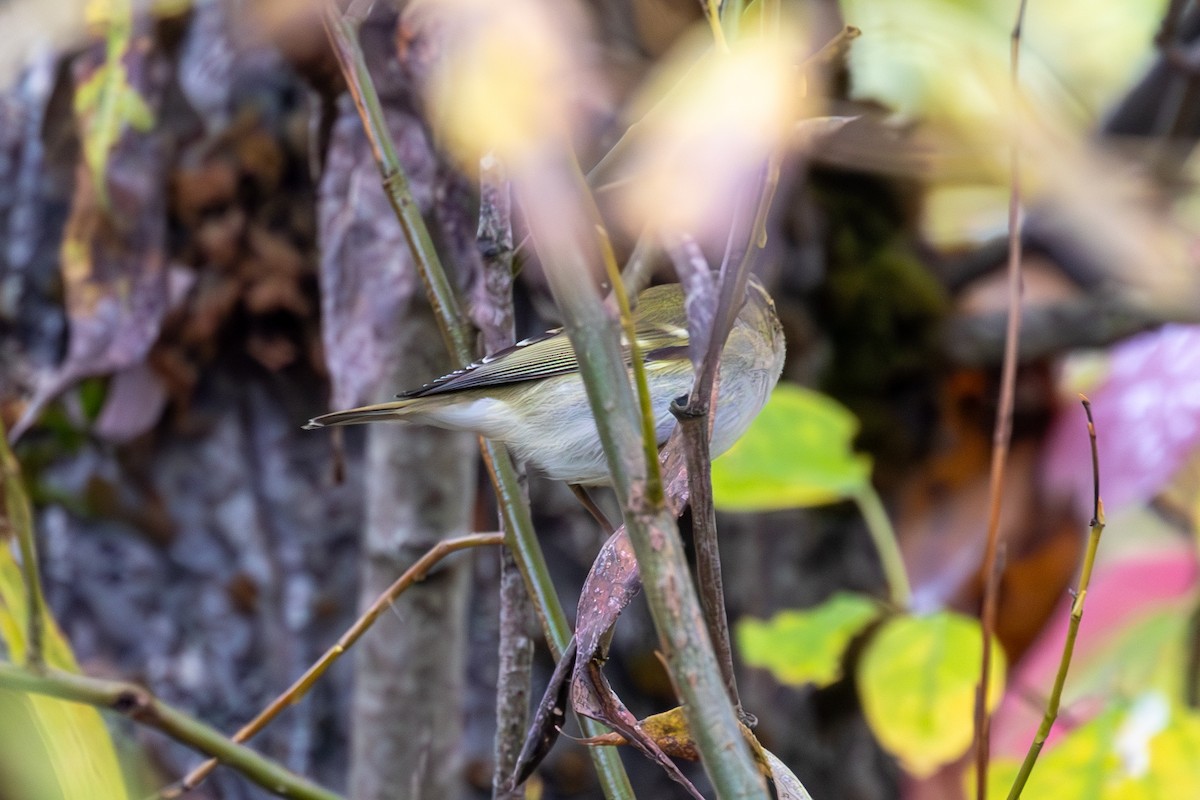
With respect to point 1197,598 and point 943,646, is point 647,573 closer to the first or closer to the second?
point 943,646

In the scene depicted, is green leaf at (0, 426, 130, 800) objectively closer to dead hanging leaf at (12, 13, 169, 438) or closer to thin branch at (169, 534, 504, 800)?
thin branch at (169, 534, 504, 800)

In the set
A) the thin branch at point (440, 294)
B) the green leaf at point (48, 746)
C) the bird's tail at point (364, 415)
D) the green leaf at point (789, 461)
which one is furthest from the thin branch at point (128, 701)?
the green leaf at point (789, 461)

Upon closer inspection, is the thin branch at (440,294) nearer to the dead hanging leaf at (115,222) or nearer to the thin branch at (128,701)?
the thin branch at (128,701)

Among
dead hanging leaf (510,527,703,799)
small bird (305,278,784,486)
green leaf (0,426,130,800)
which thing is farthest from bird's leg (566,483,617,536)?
green leaf (0,426,130,800)

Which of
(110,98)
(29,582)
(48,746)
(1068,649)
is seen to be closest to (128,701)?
(29,582)

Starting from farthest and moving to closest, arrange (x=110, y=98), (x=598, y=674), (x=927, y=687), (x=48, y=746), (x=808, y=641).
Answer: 1. (x=110, y=98)
2. (x=808, y=641)
3. (x=927, y=687)
4. (x=48, y=746)
5. (x=598, y=674)

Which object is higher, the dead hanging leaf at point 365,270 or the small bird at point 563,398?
the dead hanging leaf at point 365,270

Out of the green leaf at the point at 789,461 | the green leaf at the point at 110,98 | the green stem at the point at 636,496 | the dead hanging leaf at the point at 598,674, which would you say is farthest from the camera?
the green leaf at the point at 110,98

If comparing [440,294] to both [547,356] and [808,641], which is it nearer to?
[547,356]
